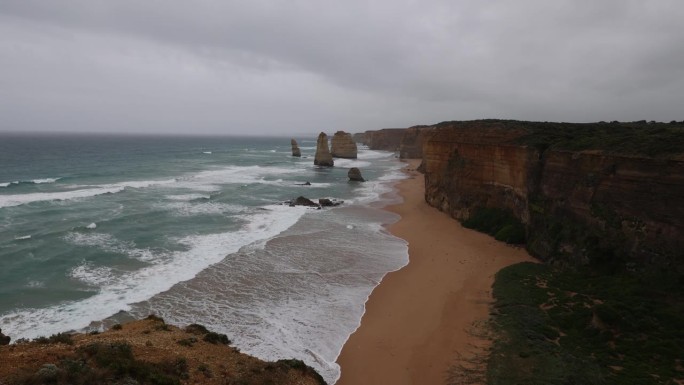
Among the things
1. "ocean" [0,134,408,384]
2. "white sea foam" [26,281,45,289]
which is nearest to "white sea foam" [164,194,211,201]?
"ocean" [0,134,408,384]

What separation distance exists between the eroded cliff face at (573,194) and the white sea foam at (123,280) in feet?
43.2

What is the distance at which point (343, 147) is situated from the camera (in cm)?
8325

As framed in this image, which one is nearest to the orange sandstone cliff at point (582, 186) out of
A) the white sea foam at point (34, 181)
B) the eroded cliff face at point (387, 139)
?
the white sea foam at point (34, 181)

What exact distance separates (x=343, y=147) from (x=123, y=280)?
68106 mm

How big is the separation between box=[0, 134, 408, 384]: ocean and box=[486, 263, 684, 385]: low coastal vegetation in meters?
5.01

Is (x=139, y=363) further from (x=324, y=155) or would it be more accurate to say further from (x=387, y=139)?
(x=387, y=139)

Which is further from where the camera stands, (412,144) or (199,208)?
(412,144)

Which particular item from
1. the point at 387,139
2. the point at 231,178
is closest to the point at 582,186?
the point at 231,178

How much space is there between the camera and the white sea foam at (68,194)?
108ft

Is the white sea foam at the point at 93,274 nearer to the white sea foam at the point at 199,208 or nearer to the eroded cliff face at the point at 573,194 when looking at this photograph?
the white sea foam at the point at 199,208

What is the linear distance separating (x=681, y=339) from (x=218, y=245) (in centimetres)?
1965

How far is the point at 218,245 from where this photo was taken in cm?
2222

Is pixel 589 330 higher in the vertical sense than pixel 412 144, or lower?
lower

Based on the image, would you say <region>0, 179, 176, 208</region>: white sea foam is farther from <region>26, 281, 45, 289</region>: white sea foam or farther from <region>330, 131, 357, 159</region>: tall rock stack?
<region>330, 131, 357, 159</region>: tall rock stack
